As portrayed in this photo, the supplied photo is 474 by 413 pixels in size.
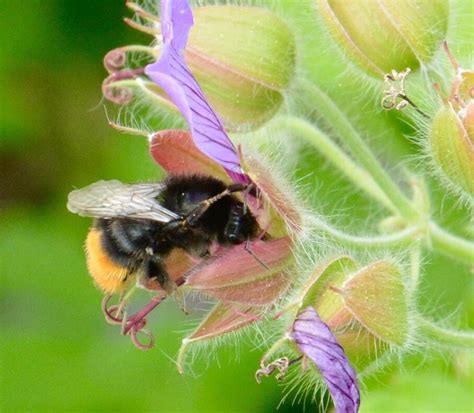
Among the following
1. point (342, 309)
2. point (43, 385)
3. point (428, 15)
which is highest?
point (428, 15)

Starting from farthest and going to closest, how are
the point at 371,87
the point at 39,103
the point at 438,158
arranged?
the point at 39,103
the point at 371,87
the point at 438,158

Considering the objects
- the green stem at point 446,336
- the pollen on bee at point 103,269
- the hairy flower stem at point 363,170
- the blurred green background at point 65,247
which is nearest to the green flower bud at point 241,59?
the hairy flower stem at point 363,170

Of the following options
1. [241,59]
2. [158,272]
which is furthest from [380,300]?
[241,59]

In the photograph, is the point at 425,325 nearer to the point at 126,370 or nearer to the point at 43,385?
the point at 126,370

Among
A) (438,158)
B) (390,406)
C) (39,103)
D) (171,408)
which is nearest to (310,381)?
(438,158)

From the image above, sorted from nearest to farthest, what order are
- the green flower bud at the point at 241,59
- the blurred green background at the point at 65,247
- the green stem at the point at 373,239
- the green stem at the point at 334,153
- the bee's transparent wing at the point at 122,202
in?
the bee's transparent wing at the point at 122,202 → the green stem at the point at 373,239 → the green flower bud at the point at 241,59 → the green stem at the point at 334,153 → the blurred green background at the point at 65,247

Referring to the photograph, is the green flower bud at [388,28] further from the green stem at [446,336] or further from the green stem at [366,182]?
the green stem at [446,336]
